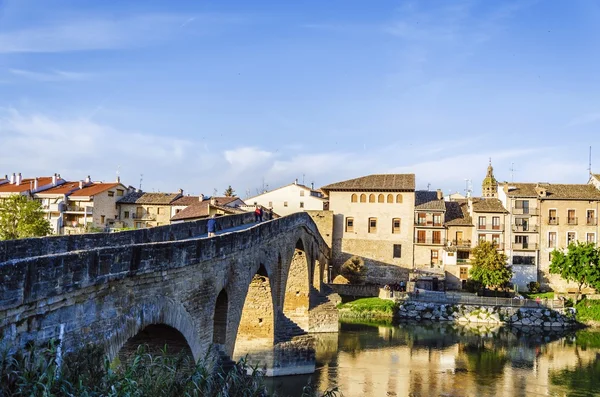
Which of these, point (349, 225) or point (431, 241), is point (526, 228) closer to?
point (431, 241)

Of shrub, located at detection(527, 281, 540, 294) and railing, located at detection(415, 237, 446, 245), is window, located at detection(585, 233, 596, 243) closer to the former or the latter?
shrub, located at detection(527, 281, 540, 294)

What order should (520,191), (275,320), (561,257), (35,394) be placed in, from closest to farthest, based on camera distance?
(35,394)
(275,320)
(561,257)
(520,191)

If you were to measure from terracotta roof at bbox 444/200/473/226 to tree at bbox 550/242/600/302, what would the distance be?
912 centimetres

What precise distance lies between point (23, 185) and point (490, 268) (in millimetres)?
46597

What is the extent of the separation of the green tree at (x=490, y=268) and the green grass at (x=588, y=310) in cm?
580

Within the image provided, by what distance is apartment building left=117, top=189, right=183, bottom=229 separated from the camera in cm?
6103

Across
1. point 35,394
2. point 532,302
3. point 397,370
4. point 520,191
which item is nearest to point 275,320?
point 397,370

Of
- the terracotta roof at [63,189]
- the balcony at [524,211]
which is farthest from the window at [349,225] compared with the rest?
the terracotta roof at [63,189]

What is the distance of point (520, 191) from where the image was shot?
5153 cm

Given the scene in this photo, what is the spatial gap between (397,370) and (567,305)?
20.7 m

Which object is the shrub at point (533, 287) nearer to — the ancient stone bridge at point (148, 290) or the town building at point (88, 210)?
the ancient stone bridge at point (148, 290)

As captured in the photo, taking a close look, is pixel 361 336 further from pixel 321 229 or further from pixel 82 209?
pixel 82 209

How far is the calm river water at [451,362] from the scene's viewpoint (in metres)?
25.2

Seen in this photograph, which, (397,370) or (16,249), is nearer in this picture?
(16,249)
